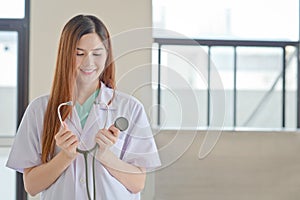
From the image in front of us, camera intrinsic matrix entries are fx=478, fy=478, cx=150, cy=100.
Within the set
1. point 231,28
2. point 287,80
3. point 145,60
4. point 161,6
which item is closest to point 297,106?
point 287,80

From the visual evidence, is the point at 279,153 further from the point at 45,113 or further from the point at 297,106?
the point at 45,113

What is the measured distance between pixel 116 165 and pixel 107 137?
0.14m

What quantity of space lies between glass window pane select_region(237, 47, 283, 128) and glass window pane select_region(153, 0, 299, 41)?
0.15 meters

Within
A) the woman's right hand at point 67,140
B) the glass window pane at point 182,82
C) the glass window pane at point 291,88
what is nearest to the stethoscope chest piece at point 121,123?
the woman's right hand at point 67,140

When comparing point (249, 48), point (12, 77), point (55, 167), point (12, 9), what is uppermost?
point (12, 9)

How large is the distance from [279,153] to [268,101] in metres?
0.56

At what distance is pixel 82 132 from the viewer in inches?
53.1

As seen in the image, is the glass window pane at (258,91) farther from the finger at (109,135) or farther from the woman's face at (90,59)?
the finger at (109,135)

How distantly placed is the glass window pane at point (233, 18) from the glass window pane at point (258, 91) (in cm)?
15

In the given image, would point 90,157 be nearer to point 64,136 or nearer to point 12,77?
point 64,136

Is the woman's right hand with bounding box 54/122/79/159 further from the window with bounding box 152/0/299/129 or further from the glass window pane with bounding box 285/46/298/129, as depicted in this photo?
the glass window pane with bounding box 285/46/298/129

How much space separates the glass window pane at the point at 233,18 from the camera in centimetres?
275

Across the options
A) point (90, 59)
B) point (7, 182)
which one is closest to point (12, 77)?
point (7, 182)

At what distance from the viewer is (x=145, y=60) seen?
5.05ft
